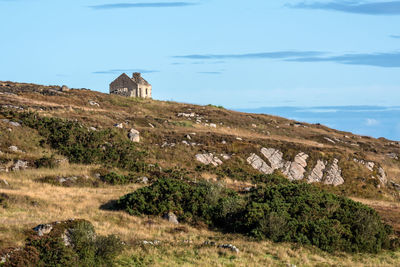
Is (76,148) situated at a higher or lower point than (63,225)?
higher

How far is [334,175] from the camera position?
2196 inches

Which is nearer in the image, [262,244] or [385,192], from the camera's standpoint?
[262,244]

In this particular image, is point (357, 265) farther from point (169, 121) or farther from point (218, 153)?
point (169, 121)

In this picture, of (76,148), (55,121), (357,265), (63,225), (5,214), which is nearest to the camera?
(63,225)

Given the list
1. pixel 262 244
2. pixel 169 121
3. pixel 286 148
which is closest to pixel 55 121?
pixel 169 121

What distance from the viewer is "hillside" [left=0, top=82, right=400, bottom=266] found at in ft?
73.6

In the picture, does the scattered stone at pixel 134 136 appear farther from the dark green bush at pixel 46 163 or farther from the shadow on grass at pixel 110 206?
the shadow on grass at pixel 110 206

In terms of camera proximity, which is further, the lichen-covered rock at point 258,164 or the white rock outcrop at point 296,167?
the white rock outcrop at point 296,167

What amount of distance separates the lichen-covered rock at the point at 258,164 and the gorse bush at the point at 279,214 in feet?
70.5

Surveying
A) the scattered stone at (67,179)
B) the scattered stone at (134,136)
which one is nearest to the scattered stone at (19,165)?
the scattered stone at (67,179)

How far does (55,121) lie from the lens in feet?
162

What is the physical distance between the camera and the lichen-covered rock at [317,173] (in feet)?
177

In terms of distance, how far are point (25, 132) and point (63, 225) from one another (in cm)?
2842

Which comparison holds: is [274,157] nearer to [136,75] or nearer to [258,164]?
[258,164]
